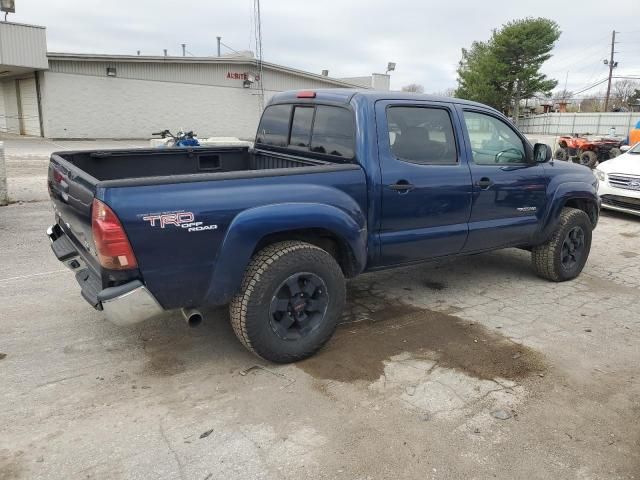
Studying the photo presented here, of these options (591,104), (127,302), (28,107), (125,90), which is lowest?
(127,302)

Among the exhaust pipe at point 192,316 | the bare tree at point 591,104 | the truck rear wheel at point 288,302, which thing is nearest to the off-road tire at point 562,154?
the truck rear wheel at point 288,302

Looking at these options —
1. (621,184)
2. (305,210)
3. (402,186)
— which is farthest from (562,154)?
(305,210)

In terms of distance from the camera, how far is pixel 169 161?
15.9 ft

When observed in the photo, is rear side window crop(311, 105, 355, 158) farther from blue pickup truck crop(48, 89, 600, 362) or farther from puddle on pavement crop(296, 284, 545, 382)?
puddle on pavement crop(296, 284, 545, 382)

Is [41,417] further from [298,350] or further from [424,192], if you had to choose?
[424,192]

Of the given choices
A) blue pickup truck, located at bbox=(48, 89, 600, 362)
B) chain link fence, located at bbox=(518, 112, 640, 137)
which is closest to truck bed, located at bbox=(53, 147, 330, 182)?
blue pickup truck, located at bbox=(48, 89, 600, 362)

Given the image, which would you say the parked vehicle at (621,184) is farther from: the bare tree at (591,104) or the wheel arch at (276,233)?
the bare tree at (591,104)

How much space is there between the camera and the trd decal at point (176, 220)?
2941 millimetres

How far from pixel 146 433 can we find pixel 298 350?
1.14 metres

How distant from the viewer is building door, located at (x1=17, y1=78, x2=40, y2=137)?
988 inches

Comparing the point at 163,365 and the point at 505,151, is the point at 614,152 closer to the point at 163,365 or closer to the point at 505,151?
the point at 505,151

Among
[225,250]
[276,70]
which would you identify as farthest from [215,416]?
[276,70]

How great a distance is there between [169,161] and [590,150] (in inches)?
666

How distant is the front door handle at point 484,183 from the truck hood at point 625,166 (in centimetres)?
601
